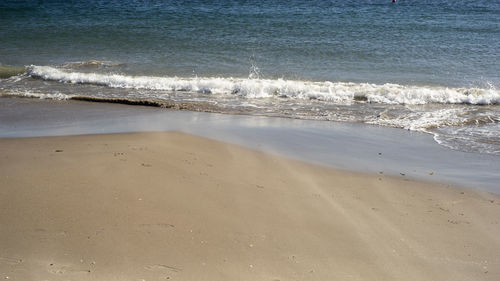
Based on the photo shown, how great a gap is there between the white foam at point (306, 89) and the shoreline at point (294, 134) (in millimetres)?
2066

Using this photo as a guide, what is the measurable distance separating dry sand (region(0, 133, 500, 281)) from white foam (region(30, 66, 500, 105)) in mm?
4993

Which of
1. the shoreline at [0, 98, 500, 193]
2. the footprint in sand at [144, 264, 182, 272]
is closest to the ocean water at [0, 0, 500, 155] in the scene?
the shoreline at [0, 98, 500, 193]

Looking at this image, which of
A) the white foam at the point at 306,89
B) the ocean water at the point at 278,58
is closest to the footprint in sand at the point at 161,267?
the ocean water at the point at 278,58

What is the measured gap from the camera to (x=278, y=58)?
15.3 metres

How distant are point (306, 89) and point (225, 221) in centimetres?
731

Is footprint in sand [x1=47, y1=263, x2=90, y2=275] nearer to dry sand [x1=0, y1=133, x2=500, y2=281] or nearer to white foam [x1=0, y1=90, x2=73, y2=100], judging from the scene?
dry sand [x1=0, y1=133, x2=500, y2=281]

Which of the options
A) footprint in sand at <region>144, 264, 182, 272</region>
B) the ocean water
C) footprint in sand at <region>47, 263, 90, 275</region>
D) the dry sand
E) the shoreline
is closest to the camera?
footprint in sand at <region>47, 263, 90, 275</region>

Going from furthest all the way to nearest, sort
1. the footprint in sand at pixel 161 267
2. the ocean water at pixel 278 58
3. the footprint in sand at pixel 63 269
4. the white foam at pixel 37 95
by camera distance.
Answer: the white foam at pixel 37 95, the ocean water at pixel 278 58, the footprint in sand at pixel 161 267, the footprint in sand at pixel 63 269

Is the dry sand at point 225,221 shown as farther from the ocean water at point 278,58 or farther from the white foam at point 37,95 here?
the white foam at point 37,95

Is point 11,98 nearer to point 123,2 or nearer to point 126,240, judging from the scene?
point 126,240

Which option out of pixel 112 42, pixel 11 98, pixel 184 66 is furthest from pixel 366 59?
pixel 11 98

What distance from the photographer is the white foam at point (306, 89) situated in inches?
463

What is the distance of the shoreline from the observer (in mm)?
7379

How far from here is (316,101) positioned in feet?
38.5
